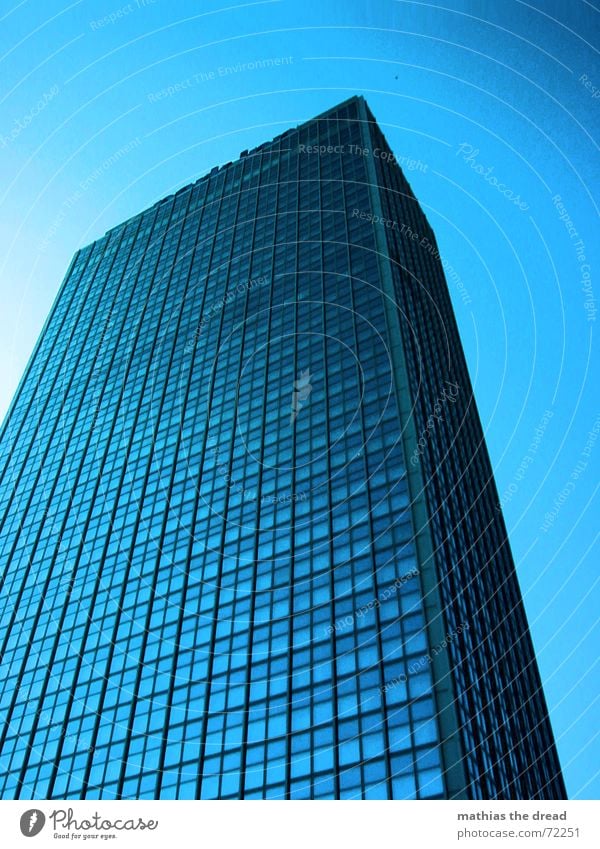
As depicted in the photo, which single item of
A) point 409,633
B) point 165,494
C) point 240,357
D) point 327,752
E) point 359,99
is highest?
point 359,99

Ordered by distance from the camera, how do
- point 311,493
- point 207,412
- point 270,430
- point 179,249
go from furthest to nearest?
point 179,249
point 207,412
point 270,430
point 311,493

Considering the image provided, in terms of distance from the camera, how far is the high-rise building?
5422 centimetres

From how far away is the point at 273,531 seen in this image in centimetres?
6669

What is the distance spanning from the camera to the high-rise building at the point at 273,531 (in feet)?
178

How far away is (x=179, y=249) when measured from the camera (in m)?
111

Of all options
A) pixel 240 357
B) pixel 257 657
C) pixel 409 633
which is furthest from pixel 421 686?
pixel 240 357

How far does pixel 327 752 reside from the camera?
5125cm

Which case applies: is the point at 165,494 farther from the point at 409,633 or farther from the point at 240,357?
the point at 409,633

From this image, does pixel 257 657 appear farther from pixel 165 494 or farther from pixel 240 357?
pixel 240 357
